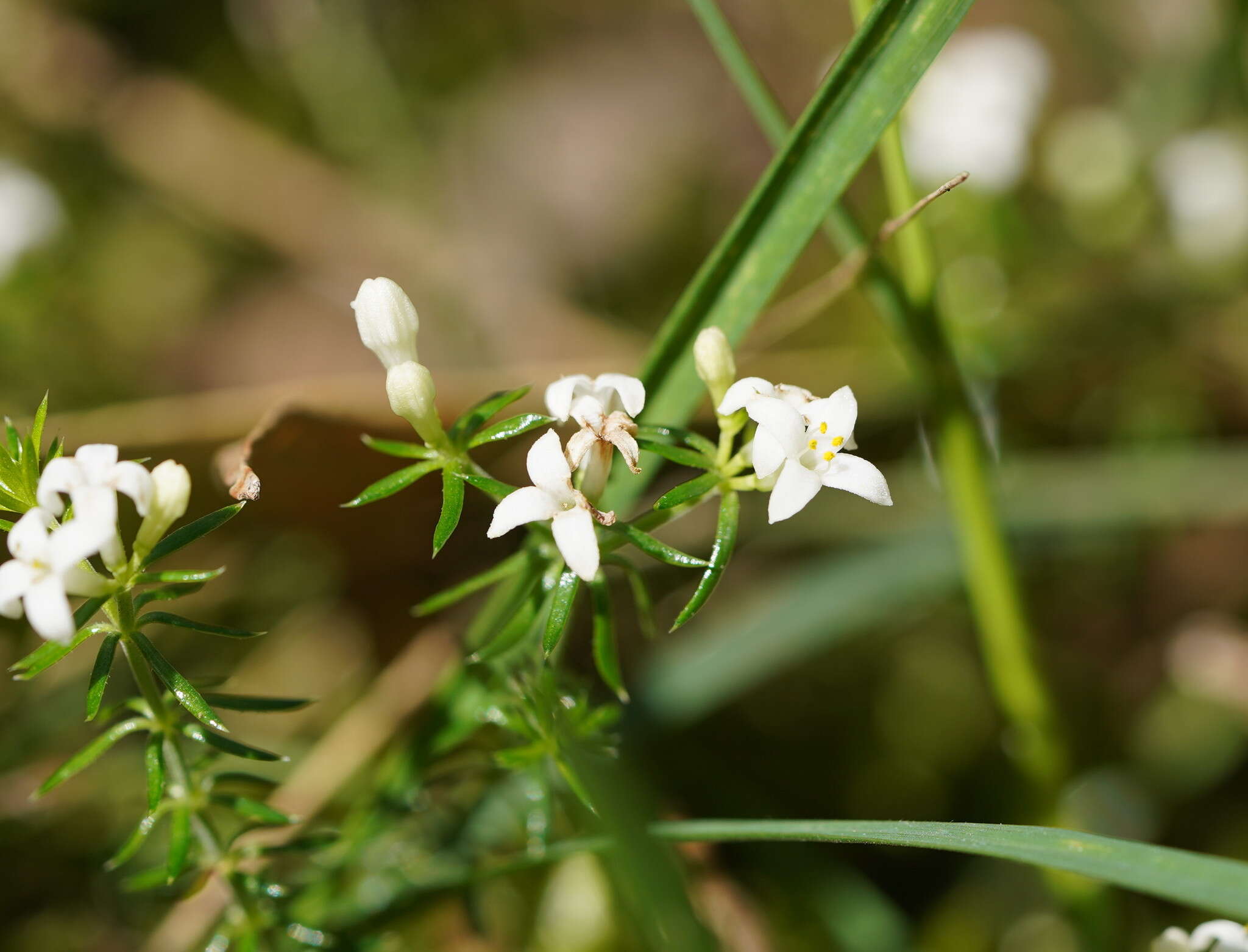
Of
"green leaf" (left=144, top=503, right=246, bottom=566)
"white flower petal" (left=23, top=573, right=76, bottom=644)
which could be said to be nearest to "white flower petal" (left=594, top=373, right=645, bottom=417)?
"green leaf" (left=144, top=503, right=246, bottom=566)

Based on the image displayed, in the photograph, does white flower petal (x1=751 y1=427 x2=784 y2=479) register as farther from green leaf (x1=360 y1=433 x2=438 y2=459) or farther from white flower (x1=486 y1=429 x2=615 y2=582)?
green leaf (x1=360 y1=433 x2=438 y2=459)

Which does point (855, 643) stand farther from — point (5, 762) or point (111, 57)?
point (111, 57)

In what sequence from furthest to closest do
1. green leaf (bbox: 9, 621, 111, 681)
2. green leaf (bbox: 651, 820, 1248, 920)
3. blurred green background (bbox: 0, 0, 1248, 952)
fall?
blurred green background (bbox: 0, 0, 1248, 952), green leaf (bbox: 9, 621, 111, 681), green leaf (bbox: 651, 820, 1248, 920)

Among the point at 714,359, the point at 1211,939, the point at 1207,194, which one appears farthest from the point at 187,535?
the point at 1207,194

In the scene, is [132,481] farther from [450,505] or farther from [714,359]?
[714,359]

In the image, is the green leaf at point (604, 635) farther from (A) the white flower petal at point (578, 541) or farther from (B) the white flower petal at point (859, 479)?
(B) the white flower petal at point (859, 479)

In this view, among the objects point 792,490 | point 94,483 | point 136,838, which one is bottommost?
point 136,838
